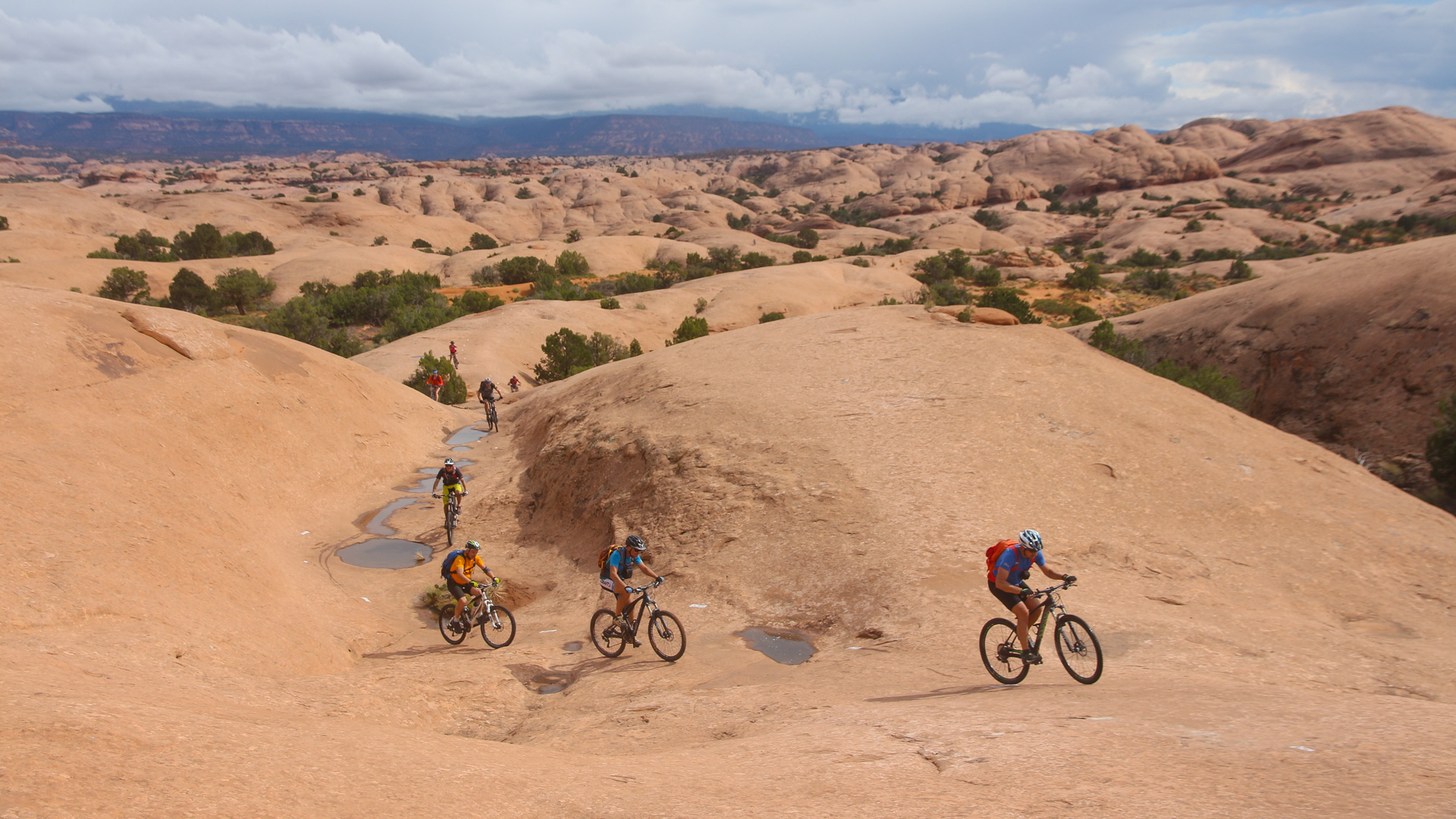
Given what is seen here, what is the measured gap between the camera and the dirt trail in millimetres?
4648

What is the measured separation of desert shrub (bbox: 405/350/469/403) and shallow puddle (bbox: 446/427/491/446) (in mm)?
4611

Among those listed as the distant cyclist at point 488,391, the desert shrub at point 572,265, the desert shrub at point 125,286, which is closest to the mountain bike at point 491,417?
the distant cyclist at point 488,391

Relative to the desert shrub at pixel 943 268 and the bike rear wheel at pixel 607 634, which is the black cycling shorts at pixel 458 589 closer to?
the bike rear wheel at pixel 607 634

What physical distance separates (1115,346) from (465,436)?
845 inches

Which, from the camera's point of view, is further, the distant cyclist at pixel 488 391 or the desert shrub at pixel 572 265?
the desert shrub at pixel 572 265

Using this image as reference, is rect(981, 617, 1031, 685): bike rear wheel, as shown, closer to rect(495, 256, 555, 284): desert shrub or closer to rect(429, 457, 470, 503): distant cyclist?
rect(429, 457, 470, 503): distant cyclist

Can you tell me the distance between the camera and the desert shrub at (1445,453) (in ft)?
50.5

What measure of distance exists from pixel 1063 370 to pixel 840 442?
6.01 meters

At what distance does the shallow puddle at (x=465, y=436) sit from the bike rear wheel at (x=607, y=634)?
503 inches

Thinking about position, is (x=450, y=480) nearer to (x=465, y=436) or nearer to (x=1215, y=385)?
(x=465, y=436)

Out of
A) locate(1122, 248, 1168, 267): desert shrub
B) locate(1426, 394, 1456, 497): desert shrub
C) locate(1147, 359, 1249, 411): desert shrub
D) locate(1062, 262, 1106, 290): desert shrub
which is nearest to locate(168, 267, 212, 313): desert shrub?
locate(1147, 359, 1249, 411): desert shrub

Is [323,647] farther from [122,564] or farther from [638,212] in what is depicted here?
[638,212]

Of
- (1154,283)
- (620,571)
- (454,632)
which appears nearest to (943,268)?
(1154,283)

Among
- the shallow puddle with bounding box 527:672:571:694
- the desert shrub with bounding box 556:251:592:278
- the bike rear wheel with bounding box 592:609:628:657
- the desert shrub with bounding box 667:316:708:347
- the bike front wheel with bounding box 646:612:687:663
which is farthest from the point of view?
the desert shrub with bounding box 556:251:592:278
